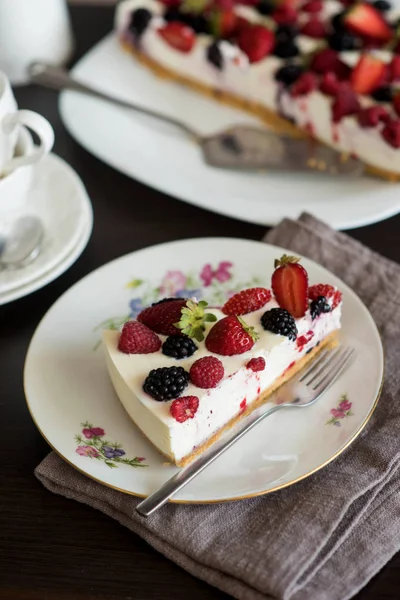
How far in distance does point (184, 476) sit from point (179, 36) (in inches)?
55.1

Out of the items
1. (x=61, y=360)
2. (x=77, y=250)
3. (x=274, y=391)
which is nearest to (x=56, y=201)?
(x=77, y=250)

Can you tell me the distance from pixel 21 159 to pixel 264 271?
0.50 meters

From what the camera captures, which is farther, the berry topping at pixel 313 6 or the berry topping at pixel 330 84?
the berry topping at pixel 313 6

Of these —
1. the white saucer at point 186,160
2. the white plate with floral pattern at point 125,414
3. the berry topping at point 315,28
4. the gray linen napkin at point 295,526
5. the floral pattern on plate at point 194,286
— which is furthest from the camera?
the berry topping at point 315,28

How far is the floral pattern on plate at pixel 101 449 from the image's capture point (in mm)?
1188

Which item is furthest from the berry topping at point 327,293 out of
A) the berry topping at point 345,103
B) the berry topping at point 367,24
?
the berry topping at point 367,24

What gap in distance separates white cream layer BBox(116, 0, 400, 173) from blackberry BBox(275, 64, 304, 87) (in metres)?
0.03

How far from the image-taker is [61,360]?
53.5 inches

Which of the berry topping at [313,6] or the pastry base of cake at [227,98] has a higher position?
the berry topping at [313,6]

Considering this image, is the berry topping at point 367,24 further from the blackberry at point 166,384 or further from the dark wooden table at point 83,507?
the blackberry at point 166,384

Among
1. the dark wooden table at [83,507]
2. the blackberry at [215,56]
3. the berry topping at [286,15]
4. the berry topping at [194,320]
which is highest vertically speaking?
the berry topping at [286,15]

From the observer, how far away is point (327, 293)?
1.35 m

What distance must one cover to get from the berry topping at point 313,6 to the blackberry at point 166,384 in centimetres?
133

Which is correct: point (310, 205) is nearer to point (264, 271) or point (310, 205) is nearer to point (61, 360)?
point (264, 271)
